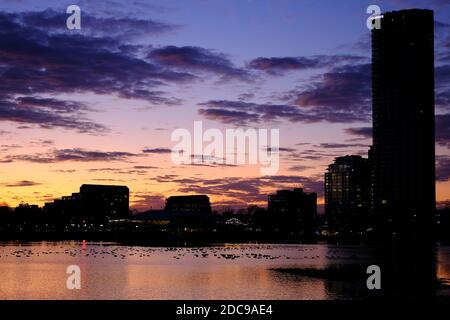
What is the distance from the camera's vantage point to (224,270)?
116 metres

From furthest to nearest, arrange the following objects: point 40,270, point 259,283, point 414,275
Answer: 1. point 40,270
2. point 414,275
3. point 259,283
